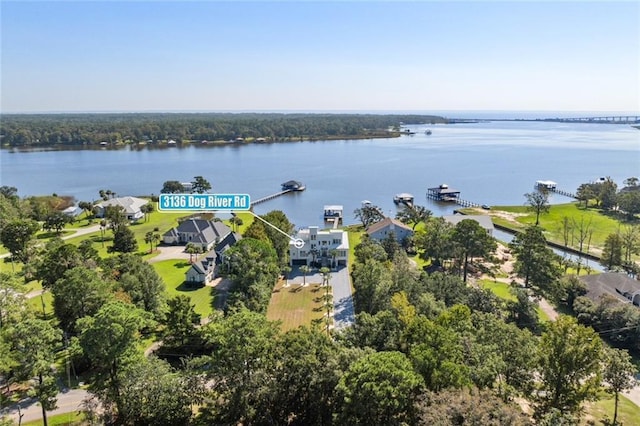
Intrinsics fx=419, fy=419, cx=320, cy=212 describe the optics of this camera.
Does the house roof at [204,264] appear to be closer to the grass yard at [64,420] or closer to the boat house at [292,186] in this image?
the grass yard at [64,420]

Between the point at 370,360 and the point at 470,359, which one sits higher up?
the point at 370,360

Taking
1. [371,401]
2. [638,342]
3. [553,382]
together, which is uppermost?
[371,401]

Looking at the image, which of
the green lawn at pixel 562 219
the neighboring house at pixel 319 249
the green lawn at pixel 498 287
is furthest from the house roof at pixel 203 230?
the green lawn at pixel 562 219

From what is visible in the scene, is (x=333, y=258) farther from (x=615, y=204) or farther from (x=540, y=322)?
(x=615, y=204)

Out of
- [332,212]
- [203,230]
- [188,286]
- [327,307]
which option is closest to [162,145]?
[332,212]

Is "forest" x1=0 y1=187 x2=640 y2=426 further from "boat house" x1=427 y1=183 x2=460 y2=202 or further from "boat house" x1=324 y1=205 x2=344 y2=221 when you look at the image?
"boat house" x1=427 y1=183 x2=460 y2=202

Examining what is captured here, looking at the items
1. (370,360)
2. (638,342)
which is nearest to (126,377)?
(370,360)

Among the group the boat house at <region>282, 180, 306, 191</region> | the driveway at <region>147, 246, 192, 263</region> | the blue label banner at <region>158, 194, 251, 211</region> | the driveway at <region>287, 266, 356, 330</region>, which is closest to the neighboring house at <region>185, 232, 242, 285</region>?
the driveway at <region>147, 246, 192, 263</region>
